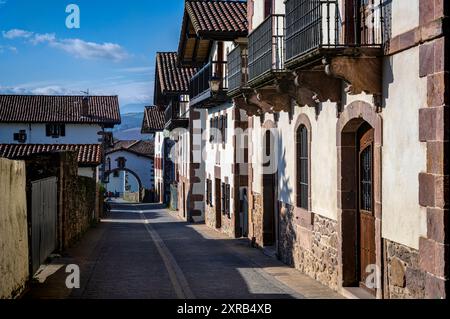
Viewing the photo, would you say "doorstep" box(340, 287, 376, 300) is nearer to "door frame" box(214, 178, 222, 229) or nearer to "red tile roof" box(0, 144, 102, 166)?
"door frame" box(214, 178, 222, 229)

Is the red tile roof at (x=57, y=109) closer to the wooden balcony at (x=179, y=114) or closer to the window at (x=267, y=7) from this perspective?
the wooden balcony at (x=179, y=114)

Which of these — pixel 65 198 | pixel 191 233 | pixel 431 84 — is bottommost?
pixel 191 233

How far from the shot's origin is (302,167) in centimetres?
1487

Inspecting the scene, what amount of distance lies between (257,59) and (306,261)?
17.8 feet

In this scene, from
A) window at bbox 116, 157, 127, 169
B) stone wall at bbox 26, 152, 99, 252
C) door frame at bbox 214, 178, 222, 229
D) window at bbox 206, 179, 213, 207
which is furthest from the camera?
window at bbox 116, 157, 127, 169

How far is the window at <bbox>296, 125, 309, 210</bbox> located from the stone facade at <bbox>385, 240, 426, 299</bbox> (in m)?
4.74

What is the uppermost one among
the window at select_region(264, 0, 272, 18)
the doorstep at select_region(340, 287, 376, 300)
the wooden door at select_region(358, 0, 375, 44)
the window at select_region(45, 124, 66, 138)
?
the window at select_region(264, 0, 272, 18)

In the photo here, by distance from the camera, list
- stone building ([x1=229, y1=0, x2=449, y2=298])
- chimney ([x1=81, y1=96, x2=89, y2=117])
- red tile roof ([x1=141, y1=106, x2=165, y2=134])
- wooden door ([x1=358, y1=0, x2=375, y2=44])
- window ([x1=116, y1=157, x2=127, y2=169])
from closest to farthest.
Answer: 1. stone building ([x1=229, y1=0, x2=449, y2=298])
2. wooden door ([x1=358, y1=0, x2=375, y2=44])
3. chimney ([x1=81, y1=96, x2=89, y2=117])
4. red tile roof ([x1=141, y1=106, x2=165, y2=134])
5. window ([x1=116, y1=157, x2=127, y2=169])

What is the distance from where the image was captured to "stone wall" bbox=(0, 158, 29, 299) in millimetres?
9844

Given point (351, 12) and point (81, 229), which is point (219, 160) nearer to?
point (81, 229)

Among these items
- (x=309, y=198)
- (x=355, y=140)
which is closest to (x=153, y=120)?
(x=309, y=198)

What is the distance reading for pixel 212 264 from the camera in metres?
16.1

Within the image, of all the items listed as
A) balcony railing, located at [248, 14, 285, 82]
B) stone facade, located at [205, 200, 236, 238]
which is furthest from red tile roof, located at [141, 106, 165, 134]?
balcony railing, located at [248, 14, 285, 82]

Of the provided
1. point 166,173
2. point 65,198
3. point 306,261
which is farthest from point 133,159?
point 306,261
